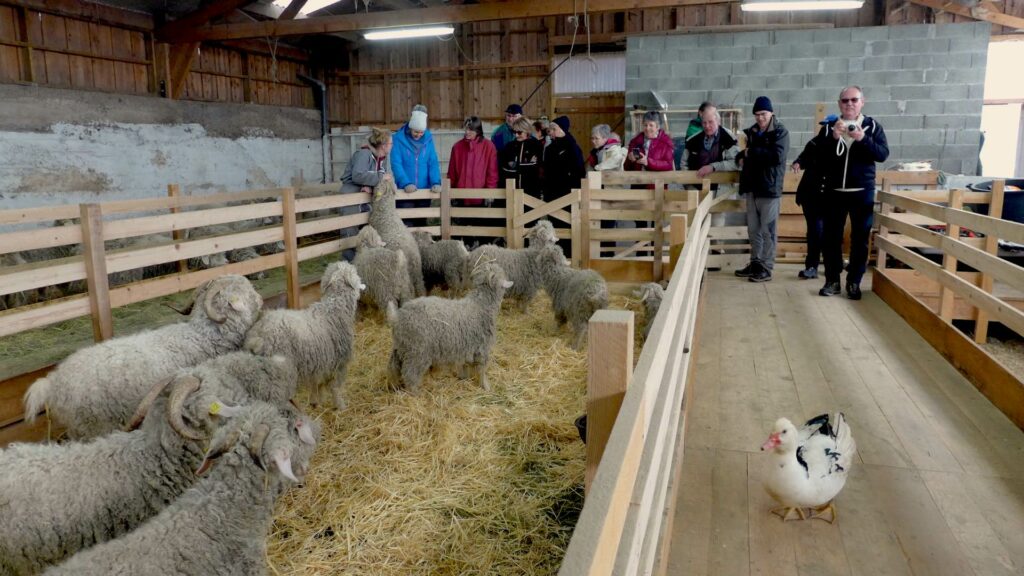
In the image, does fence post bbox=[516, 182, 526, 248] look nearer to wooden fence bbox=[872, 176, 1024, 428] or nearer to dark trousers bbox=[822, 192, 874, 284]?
Result: dark trousers bbox=[822, 192, 874, 284]

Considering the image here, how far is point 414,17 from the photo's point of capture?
10719 mm

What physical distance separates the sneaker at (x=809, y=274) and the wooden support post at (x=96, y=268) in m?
6.43

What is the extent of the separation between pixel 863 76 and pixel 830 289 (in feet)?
23.8

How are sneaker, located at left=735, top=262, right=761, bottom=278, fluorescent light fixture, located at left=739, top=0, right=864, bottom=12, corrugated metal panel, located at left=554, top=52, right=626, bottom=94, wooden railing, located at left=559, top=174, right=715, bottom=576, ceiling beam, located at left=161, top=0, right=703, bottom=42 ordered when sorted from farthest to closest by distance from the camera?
corrugated metal panel, located at left=554, top=52, right=626, bottom=94 → ceiling beam, located at left=161, top=0, right=703, bottom=42 → fluorescent light fixture, located at left=739, top=0, right=864, bottom=12 → sneaker, located at left=735, top=262, right=761, bottom=278 → wooden railing, located at left=559, top=174, right=715, bottom=576

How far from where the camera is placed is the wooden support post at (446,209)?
7383mm

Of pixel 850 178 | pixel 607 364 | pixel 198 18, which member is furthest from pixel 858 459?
pixel 198 18

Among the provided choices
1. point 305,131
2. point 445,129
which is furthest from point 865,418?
point 305,131

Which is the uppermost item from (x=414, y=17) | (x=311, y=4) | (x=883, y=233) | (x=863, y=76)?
(x=311, y=4)

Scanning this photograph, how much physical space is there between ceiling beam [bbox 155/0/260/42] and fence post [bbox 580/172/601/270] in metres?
7.85

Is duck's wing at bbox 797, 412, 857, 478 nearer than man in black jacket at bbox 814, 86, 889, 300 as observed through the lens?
Yes

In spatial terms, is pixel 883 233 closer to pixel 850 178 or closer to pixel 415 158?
pixel 850 178

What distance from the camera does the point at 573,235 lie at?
693 centimetres

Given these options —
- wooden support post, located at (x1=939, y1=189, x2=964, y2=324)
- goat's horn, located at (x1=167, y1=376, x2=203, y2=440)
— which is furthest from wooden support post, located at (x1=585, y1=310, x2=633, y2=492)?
wooden support post, located at (x1=939, y1=189, x2=964, y2=324)

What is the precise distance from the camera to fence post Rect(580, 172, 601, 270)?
6.79 metres
